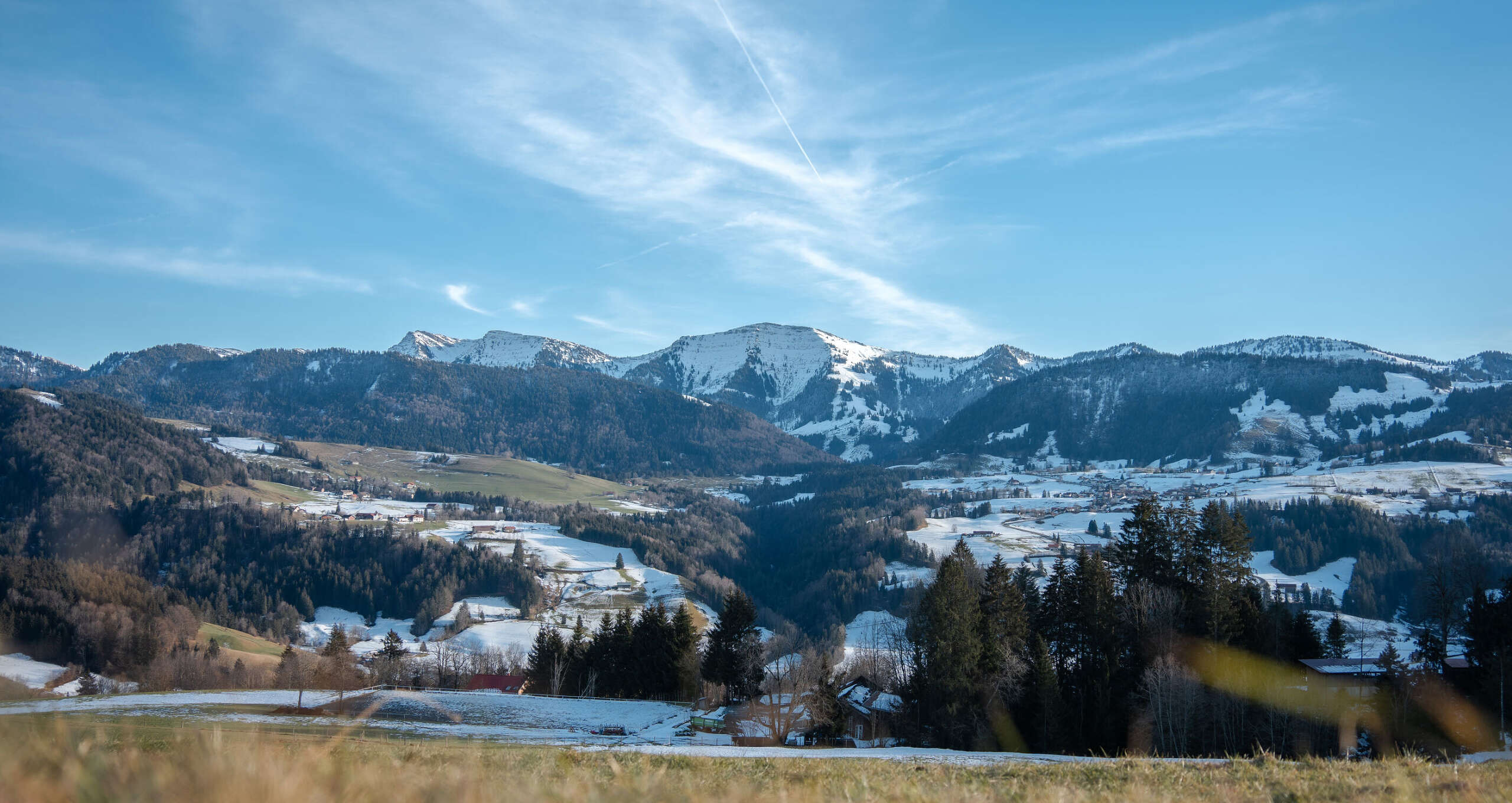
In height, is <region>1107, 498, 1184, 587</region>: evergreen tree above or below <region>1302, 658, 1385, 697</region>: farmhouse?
above

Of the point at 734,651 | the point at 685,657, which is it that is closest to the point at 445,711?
the point at 685,657

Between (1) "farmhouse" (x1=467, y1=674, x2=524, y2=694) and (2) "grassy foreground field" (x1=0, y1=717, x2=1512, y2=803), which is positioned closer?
(2) "grassy foreground field" (x1=0, y1=717, x2=1512, y2=803)

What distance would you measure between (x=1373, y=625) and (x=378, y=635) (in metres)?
217

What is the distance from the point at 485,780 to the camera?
6199 millimetres

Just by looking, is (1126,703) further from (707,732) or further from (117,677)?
(117,677)

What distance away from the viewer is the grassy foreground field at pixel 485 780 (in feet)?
15.6

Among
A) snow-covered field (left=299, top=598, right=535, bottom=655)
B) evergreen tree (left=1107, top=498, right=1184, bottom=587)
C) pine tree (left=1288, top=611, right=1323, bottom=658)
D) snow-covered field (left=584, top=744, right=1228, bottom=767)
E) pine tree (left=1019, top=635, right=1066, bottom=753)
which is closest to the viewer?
snow-covered field (left=584, top=744, right=1228, bottom=767)

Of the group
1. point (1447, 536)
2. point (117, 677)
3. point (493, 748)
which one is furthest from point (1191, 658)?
point (1447, 536)

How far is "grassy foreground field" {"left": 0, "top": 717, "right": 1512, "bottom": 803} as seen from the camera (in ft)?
15.6

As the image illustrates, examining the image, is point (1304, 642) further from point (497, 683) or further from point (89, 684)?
point (89, 684)

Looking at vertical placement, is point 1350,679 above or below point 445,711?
above

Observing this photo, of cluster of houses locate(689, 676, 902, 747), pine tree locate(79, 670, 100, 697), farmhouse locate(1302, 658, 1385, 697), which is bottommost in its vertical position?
pine tree locate(79, 670, 100, 697)

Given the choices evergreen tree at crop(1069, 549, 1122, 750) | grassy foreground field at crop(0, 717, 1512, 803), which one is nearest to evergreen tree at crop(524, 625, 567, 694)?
evergreen tree at crop(1069, 549, 1122, 750)

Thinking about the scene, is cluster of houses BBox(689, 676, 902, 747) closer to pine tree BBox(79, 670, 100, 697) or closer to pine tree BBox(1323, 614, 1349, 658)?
pine tree BBox(1323, 614, 1349, 658)
